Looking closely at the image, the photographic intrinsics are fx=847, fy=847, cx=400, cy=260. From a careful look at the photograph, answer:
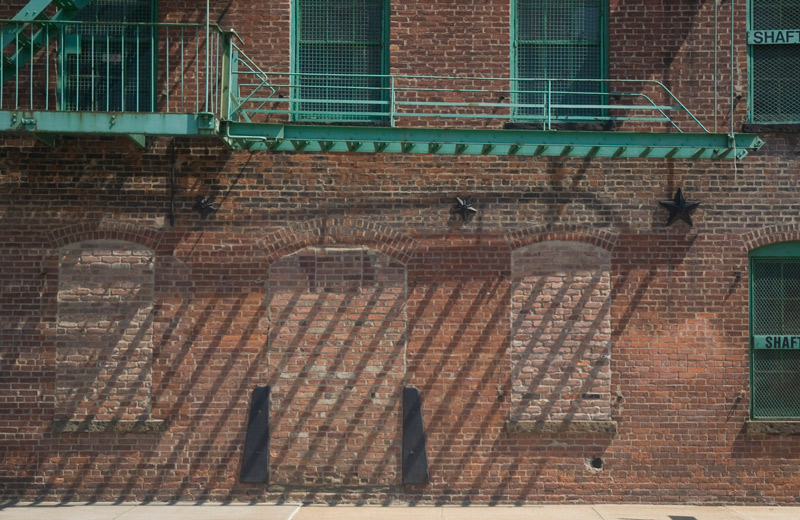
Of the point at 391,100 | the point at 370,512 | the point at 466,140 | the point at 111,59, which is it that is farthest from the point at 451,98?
the point at 370,512

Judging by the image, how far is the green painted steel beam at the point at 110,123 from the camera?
30.2 ft

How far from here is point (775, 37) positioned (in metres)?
10.5

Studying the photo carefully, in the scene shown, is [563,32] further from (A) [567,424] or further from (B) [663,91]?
(A) [567,424]

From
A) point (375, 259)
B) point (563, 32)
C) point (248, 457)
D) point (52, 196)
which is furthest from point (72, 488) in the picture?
point (563, 32)

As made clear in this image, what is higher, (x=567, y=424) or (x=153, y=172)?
(x=153, y=172)

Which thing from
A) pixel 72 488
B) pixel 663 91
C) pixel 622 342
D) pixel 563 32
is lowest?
pixel 72 488

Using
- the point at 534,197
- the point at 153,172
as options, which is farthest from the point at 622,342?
the point at 153,172

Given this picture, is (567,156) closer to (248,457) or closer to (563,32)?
(563,32)

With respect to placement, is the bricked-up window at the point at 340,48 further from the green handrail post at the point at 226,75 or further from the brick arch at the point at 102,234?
the brick arch at the point at 102,234

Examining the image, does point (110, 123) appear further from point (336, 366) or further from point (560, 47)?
point (560, 47)

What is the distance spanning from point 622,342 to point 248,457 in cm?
472

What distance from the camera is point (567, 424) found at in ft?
33.4

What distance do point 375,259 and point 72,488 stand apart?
4550mm

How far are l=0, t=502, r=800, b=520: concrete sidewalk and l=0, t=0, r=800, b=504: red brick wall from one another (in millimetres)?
193
